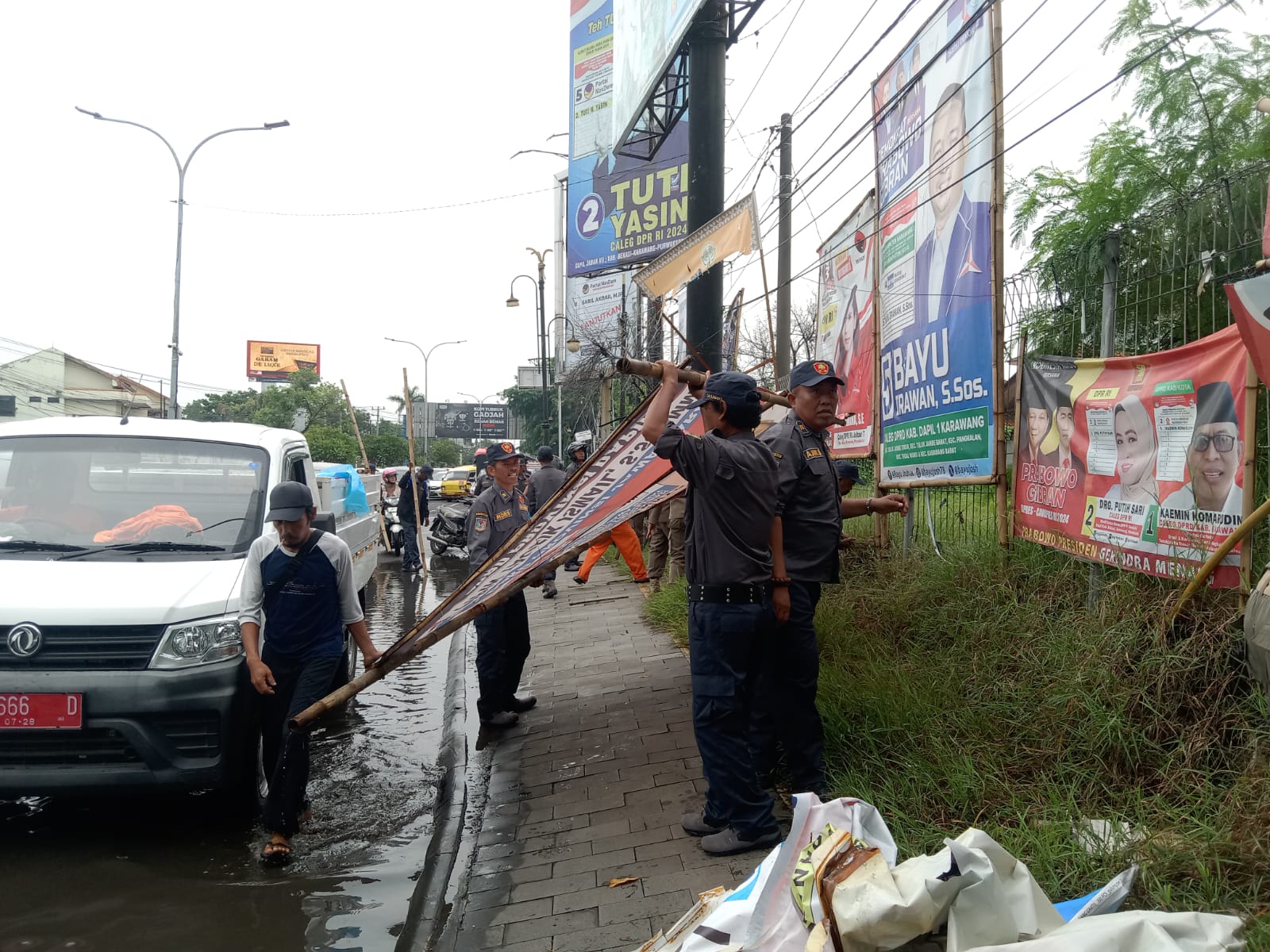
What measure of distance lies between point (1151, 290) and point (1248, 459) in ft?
5.43

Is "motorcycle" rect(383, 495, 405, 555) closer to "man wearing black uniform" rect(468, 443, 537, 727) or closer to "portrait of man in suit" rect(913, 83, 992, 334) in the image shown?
"man wearing black uniform" rect(468, 443, 537, 727)

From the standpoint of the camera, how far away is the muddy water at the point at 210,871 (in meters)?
3.56

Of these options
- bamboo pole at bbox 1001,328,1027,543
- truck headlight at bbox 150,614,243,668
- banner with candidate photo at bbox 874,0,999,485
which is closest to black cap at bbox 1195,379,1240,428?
bamboo pole at bbox 1001,328,1027,543

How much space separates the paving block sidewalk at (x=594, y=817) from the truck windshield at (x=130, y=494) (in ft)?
6.79

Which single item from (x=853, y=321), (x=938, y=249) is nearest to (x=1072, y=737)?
(x=938, y=249)

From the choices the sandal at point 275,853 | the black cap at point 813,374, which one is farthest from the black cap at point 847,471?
the sandal at point 275,853

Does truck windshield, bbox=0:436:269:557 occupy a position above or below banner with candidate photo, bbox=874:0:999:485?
below

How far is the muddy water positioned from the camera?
3559 millimetres

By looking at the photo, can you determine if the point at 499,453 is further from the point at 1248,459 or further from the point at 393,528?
the point at 393,528

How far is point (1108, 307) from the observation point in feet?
16.3

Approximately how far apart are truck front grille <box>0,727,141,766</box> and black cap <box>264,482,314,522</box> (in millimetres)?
1148

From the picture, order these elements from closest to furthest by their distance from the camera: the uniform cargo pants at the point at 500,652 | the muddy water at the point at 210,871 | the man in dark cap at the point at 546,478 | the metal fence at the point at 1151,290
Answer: the muddy water at the point at 210,871 → the metal fence at the point at 1151,290 → the uniform cargo pants at the point at 500,652 → the man in dark cap at the point at 546,478

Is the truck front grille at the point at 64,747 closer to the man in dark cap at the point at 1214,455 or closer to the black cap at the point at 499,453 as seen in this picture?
the black cap at the point at 499,453

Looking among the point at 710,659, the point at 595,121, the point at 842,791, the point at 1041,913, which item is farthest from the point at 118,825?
the point at 595,121
